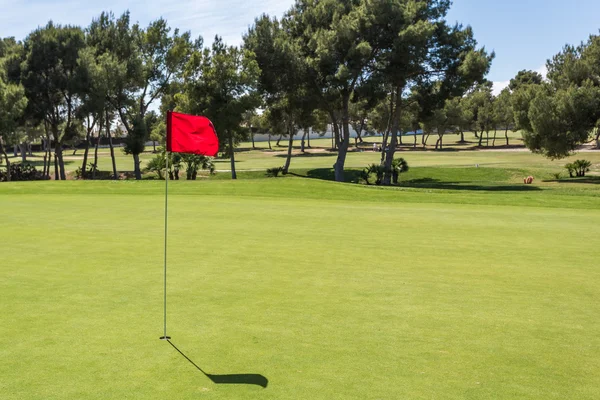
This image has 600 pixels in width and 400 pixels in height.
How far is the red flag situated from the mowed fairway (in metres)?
2.15

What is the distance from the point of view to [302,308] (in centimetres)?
812

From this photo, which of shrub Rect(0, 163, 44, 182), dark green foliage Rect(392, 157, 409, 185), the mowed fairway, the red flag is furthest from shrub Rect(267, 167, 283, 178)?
the red flag

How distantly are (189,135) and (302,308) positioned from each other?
108 inches

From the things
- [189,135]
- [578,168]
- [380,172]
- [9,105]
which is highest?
[9,105]

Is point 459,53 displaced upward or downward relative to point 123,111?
upward

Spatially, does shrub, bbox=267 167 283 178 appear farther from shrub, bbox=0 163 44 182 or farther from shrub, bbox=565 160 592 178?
shrub, bbox=565 160 592 178

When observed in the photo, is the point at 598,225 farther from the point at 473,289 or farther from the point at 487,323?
the point at 487,323

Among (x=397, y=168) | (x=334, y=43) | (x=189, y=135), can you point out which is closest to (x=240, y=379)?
(x=189, y=135)

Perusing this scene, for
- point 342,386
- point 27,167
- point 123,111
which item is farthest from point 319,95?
point 342,386

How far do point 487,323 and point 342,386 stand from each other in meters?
2.86

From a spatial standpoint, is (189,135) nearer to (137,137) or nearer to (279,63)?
(279,63)

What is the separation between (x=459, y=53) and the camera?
46.1 metres

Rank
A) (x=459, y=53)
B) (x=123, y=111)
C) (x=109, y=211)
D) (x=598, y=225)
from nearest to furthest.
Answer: (x=598, y=225) → (x=109, y=211) → (x=459, y=53) → (x=123, y=111)

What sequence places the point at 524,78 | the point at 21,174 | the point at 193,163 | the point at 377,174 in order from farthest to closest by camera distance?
the point at 524,78
the point at 21,174
the point at 193,163
the point at 377,174
